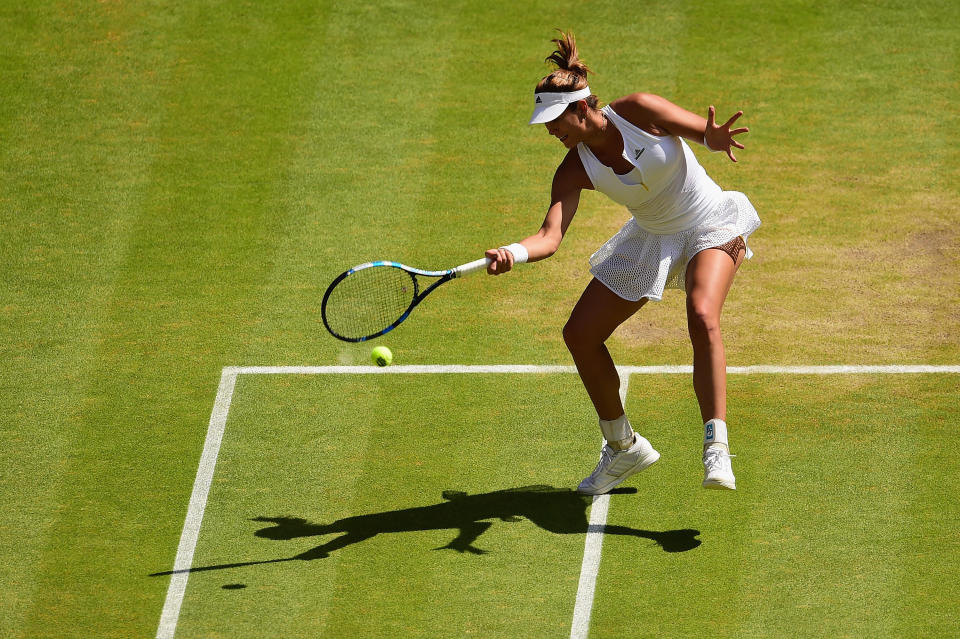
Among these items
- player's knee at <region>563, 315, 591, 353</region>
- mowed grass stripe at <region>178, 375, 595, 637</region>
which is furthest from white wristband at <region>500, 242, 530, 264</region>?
mowed grass stripe at <region>178, 375, 595, 637</region>

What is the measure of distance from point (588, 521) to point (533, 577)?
620mm

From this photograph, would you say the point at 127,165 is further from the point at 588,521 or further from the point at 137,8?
the point at 588,521

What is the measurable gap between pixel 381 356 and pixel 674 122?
244 cm

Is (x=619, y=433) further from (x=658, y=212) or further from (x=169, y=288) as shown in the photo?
(x=169, y=288)

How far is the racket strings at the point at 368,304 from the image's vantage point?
8.38 m

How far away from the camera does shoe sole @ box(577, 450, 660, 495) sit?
27.9 feet

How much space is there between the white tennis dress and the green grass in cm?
132

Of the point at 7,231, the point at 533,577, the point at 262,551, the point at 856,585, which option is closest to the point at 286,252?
the point at 7,231

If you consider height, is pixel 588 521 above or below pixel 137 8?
below

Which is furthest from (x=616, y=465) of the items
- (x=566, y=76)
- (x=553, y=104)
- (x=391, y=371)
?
(x=566, y=76)

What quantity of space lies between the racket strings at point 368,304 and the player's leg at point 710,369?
1.64m

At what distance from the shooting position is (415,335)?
1023 centimetres

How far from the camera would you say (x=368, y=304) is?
8492mm

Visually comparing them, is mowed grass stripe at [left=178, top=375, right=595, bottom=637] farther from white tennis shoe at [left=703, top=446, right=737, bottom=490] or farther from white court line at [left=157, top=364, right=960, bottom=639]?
white tennis shoe at [left=703, top=446, right=737, bottom=490]
